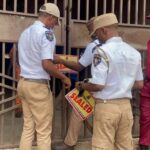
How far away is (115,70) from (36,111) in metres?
1.12

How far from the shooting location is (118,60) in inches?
159

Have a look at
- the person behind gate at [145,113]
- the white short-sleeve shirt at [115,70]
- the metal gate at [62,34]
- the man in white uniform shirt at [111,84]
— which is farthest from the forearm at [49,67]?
the person behind gate at [145,113]

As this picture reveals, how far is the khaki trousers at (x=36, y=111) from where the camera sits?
469cm

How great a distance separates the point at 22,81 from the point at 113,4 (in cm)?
179

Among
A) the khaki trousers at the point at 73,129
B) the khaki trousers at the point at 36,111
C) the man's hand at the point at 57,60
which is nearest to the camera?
the khaki trousers at the point at 36,111

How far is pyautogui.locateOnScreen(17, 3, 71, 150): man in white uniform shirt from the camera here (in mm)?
4590

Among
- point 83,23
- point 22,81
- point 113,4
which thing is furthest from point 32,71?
point 113,4

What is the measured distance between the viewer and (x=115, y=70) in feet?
13.2

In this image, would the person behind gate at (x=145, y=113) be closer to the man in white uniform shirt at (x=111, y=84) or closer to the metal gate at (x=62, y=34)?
the metal gate at (x=62, y=34)

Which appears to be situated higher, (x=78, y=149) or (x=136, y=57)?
(x=136, y=57)

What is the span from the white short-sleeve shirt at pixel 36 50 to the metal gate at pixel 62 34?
0.59 metres

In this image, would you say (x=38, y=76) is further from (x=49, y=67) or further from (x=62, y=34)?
(x=62, y=34)

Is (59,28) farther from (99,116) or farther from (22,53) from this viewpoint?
(99,116)

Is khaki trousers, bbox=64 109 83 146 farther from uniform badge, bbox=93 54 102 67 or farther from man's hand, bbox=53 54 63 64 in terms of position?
uniform badge, bbox=93 54 102 67
